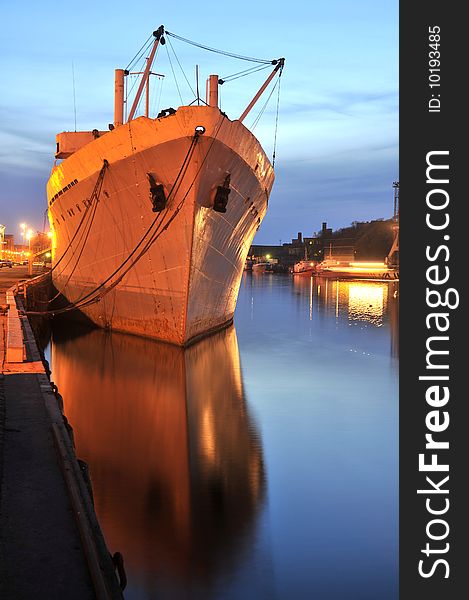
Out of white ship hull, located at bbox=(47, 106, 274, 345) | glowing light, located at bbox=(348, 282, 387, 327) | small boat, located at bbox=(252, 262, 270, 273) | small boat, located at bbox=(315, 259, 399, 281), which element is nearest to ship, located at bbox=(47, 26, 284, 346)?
white ship hull, located at bbox=(47, 106, 274, 345)

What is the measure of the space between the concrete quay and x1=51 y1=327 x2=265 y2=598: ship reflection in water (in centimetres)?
133

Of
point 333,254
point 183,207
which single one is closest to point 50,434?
point 183,207

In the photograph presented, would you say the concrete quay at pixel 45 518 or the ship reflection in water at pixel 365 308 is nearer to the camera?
the concrete quay at pixel 45 518

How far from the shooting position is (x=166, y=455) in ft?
30.7

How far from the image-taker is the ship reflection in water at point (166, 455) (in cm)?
600

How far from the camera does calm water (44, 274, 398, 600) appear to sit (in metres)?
5.76

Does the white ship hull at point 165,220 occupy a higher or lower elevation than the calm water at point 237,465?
higher

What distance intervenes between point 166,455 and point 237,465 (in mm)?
1209

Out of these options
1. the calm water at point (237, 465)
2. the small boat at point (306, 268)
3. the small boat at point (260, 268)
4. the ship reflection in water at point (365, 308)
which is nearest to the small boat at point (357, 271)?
the small boat at point (306, 268)

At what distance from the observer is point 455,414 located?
6.97m

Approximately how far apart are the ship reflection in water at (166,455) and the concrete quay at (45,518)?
4.35ft

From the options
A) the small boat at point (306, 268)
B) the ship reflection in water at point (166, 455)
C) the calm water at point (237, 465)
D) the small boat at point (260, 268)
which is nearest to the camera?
the calm water at point (237, 465)

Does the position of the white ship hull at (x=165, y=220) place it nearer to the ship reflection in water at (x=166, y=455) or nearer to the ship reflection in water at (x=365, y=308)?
the ship reflection in water at (x=166, y=455)

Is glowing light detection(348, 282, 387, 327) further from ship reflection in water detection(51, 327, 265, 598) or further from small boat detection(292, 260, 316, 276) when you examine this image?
small boat detection(292, 260, 316, 276)
